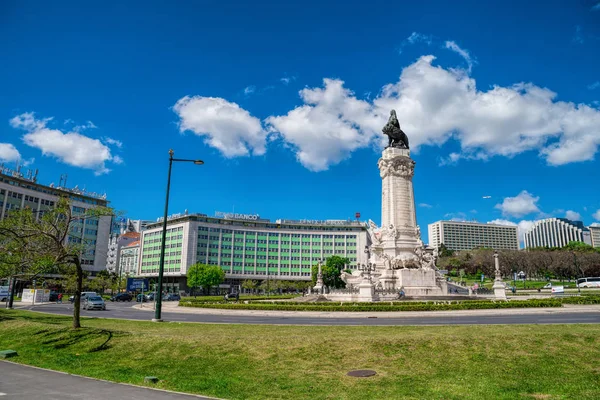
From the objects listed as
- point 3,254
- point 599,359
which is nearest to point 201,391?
point 599,359

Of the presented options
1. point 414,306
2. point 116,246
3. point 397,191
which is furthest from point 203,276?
point 116,246

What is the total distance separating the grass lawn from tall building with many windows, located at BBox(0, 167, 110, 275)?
89730 millimetres

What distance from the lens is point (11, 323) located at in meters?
23.6

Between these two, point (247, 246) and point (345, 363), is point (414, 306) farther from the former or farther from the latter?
point (247, 246)

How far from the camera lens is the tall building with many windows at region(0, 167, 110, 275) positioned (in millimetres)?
101688

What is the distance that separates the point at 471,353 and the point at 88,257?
120645mm

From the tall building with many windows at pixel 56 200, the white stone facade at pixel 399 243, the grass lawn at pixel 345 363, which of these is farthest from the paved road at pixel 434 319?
the tall building with many windows at pixel 56 200

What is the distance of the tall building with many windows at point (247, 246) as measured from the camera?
13000 centimetres

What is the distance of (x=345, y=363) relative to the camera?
13.7 m

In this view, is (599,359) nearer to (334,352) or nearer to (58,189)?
(334,352)

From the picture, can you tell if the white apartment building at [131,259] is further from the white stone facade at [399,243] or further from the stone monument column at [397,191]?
the stone monument column at [397,191]

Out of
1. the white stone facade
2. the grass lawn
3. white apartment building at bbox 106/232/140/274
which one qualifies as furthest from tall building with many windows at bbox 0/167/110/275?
the grass lawn

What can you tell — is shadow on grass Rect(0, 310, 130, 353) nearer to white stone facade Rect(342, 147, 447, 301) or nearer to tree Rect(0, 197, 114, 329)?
tree Rect(0, 197, 114, 329)

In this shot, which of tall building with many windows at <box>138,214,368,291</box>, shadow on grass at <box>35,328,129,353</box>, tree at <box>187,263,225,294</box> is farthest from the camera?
tall building with many windows at <box>138,214,368,291</box>
